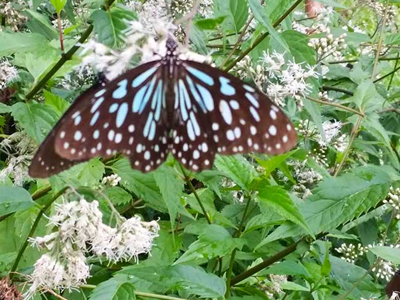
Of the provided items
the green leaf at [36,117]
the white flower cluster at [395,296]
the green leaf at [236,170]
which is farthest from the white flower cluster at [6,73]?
the white flower cluster at [395,296]

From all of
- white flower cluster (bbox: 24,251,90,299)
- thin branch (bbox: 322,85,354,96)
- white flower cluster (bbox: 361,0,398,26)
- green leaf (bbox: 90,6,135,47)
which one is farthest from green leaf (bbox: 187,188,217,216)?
thin branch (bbox: 322,85,354,96)

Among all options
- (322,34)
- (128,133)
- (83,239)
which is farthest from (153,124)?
(322,34)

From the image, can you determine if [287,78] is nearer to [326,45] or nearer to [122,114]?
[326,45]

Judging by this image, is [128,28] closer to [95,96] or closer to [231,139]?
→ [95,96]

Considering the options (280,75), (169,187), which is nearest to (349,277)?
(280,75)

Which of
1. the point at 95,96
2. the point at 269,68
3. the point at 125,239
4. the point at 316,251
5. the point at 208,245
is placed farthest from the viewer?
the point at 316,251

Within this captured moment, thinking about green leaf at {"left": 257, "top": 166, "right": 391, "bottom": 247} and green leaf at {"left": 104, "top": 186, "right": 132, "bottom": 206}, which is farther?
green leaf at {"left": 104, "top": 186, "right": 132, "bottom": 206}

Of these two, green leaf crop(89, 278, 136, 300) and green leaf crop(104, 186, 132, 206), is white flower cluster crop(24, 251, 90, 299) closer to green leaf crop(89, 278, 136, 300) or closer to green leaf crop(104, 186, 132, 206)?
green leaf crop(89, 278, 136, 300)
